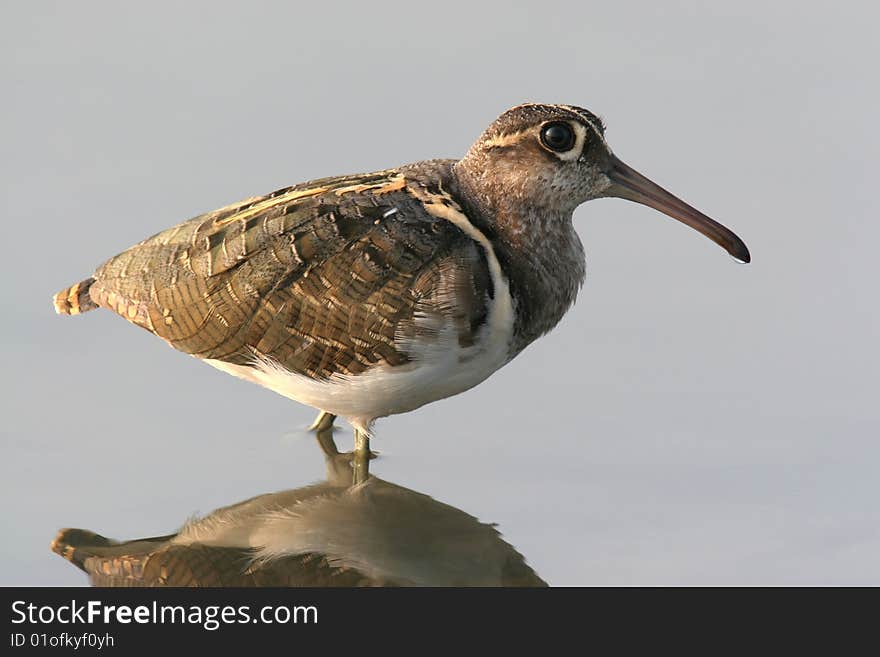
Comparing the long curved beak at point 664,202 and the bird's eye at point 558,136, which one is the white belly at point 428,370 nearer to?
the bird's eye at point 558,136

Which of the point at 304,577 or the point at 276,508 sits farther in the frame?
the point at 276,508

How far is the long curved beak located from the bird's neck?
43cm

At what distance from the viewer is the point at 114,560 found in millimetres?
10195

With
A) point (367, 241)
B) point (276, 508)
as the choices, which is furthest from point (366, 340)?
point (276, 508)

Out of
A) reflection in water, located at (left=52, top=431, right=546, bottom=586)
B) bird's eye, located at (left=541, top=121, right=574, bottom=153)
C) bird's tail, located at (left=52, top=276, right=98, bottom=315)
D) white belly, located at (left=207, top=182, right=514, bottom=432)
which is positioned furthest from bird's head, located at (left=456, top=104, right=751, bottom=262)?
bird's tail, located at (left=52, top=276, right=98, bottom=315)

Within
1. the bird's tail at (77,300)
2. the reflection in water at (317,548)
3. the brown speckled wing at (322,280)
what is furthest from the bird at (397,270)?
the reflection in water at (317,548)

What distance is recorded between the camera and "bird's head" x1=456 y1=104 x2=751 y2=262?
10867 mm

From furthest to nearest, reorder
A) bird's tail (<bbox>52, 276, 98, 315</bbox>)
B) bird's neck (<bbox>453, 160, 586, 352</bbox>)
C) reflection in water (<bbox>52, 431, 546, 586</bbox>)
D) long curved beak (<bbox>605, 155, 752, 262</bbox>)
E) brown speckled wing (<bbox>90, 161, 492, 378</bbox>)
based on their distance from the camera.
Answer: bird's tail (<bbox>52, 276, 98, 315</bbox>), long curved beak (<bbox>605, 155, 752, 262</bbox>), bird's neck (<bbox>453, 160, 586, 352</bbox>), brown speckled wing (<bbox>90, 161, 492, 378</bbox>), reflection in water (<bbox>52, 431, 546, 586</bbox>)

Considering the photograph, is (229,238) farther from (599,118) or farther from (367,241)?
(599,118)

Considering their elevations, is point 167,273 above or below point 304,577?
above

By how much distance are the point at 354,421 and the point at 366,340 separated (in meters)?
0.93

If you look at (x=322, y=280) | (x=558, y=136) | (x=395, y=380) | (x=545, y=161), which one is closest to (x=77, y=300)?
(x=322, y=280)

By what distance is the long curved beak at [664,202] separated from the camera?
11.1 meters

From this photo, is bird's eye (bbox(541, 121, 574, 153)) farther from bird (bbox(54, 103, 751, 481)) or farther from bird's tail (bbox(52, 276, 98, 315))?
bird's tail (bbox(52, 276, 98, 315))
